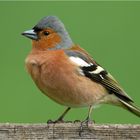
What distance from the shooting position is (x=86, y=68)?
19.9 ft

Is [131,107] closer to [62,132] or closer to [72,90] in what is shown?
[72,90]

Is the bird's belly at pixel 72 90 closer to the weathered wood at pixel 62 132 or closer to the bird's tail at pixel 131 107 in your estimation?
the bird's tail at pixel 131 107

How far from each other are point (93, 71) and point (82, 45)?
2.46m

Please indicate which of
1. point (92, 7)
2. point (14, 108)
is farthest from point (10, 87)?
point (92, 7)

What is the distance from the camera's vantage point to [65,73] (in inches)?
229

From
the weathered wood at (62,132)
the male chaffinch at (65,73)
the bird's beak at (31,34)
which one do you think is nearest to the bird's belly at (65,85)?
the male chaffinch at (65,73)

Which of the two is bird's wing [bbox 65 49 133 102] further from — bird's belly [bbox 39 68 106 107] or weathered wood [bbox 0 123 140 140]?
weathered wood [bbox 0 123 140 140]

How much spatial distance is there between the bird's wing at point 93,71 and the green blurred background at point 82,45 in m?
0.75

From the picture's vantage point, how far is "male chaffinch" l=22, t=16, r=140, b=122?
5.84m

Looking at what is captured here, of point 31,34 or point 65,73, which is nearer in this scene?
point 65,73

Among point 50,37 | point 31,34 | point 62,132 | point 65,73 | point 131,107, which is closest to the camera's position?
point 62,132

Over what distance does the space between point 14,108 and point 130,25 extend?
2808 millimetres

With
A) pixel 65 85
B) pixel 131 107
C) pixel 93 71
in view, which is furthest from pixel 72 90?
pixel 131 107

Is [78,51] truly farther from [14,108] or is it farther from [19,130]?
[19,130]
